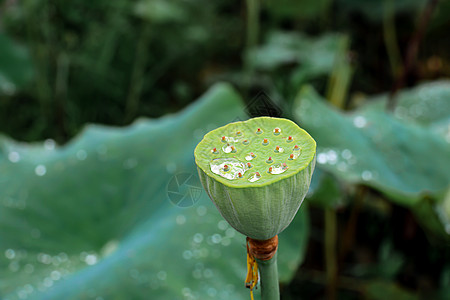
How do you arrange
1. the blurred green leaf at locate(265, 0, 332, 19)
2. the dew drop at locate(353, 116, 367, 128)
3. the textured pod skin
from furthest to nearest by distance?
the blurred green leaf at locate(265, 0, 332, 19) → the dew drop at locate(353, 116, 367, 128) → the textured pod skin

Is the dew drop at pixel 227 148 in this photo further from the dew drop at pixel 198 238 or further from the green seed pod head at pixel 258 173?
the dew drop at pixel 198 238

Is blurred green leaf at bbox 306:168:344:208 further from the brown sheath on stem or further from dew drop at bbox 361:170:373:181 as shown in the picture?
the brown sheath on stem

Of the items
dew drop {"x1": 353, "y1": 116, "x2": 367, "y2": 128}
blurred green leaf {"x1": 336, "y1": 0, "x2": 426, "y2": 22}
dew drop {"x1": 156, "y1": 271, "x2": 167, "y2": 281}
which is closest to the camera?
dew drop {"x1": 156, "y1": 271, "x2": 167, "y2": 281}

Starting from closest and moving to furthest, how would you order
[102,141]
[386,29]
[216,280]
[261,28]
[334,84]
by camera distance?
1. [216,280]
2. [102,141]
3. [334,84]
4. [386,29]
5. [261,28]

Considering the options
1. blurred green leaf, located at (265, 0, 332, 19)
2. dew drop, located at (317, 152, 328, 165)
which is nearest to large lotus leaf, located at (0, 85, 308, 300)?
dew drop, located at (317, 152, 328, 165)

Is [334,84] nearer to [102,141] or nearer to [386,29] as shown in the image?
[102,141]

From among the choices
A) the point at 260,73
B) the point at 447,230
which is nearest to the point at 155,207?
the point at 447,230

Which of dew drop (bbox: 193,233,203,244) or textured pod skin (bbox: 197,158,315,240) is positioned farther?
dew drop (bbox: 193,233,203,244)
